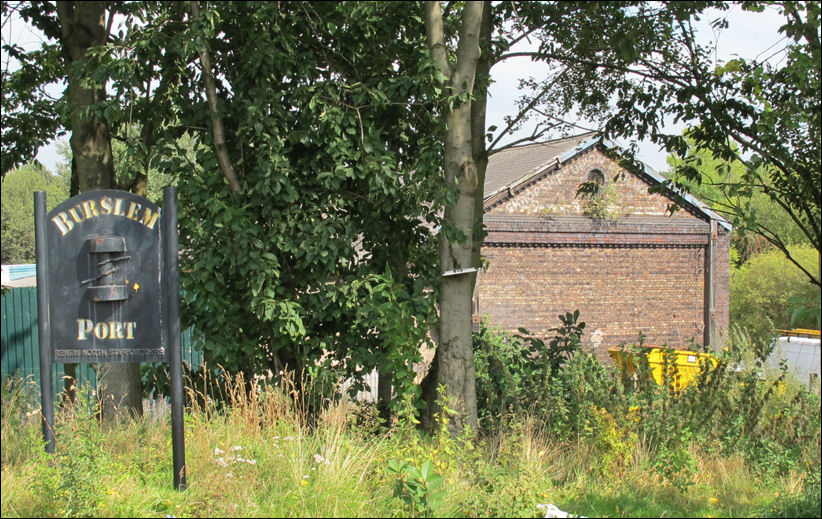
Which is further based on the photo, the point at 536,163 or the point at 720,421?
the point at 536,163

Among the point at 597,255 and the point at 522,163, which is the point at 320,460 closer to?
the point at 597,255

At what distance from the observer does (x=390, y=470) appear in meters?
4.79

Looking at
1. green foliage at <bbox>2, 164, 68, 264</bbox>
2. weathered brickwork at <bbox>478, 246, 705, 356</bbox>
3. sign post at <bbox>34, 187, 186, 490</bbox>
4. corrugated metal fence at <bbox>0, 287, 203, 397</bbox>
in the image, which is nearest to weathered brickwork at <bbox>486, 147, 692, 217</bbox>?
weathered brickwork at <bbox>478, 246, 705, 356</bbox>

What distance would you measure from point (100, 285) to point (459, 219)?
299cm

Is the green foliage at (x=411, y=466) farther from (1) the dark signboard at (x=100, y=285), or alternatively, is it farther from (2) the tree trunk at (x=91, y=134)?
(2) the tree trunk at (x=91, y=134)

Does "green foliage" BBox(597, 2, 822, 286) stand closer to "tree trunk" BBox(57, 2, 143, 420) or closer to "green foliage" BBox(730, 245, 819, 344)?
"tree trunk" BBox(57, 2, 143, 420)

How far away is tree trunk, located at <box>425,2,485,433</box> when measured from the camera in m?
6.34

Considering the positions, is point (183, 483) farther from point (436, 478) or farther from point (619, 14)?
point (619, 14)

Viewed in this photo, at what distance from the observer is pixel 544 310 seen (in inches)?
768

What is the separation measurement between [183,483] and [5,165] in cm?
589

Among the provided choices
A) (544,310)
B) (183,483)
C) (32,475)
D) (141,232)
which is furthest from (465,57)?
(544,310)

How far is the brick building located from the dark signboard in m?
13.5

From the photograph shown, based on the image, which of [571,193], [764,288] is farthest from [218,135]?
[764,288]

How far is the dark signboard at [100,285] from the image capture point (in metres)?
5.27
